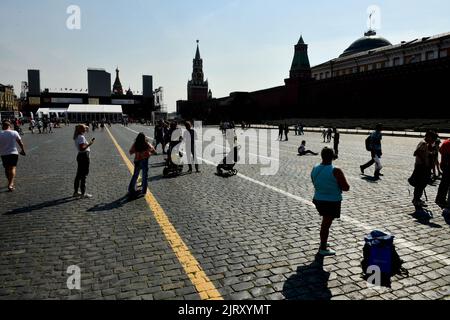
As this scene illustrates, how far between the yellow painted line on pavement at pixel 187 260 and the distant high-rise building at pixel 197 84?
12739cm

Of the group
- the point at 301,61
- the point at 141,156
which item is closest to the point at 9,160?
the point at 141,156

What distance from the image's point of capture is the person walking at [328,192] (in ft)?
15.8

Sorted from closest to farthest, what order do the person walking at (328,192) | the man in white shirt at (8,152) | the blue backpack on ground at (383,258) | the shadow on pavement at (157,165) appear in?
1. the blue backpack on ground at (383,258)
2. the person walking at (328,192)
3. the man in white shirt at (8,152)
4. the shadow on pavement at (157,165)

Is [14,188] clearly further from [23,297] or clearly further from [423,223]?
[423,223]

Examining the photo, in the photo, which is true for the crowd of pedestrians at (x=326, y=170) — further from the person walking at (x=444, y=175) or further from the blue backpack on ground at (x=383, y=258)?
the blue backpack on ground at (x=383, y=258)

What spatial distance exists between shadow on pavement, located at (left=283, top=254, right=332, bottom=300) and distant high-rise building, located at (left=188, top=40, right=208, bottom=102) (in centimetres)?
12985

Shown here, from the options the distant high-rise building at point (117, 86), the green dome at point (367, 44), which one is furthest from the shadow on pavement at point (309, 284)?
the distant high-rise building at point (117, 86)

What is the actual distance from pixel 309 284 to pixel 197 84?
133 metres

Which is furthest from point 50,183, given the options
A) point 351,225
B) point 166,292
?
point 351,225

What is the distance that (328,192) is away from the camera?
4840mm

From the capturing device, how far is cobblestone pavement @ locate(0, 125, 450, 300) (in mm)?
3924

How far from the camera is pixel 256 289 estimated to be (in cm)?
392

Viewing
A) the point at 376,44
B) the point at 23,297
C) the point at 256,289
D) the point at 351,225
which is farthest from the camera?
the point at 376,44

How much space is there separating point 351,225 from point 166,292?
12.8ft
